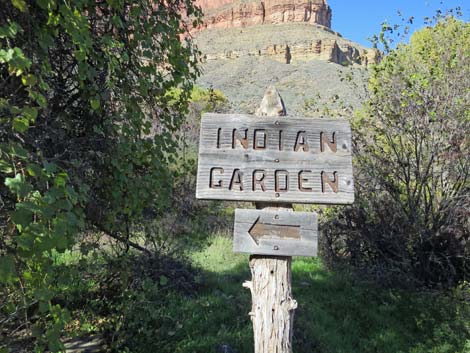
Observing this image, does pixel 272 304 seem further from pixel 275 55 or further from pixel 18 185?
pixel 275 55

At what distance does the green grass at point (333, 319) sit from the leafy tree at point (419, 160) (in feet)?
1.71

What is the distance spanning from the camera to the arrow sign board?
2.21 m

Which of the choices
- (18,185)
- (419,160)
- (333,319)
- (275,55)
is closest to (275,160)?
(18,185)

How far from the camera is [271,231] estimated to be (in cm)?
223

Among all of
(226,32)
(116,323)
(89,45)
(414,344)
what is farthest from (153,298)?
(226,32)

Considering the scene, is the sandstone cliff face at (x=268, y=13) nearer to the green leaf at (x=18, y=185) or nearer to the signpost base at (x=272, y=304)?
the signpost base at (x=272, y=304)

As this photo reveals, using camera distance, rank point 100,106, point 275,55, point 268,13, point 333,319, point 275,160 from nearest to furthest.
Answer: point 275,160, point 100,106, point 333,319, point 275,55, point 268,13

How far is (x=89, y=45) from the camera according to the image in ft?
6.34

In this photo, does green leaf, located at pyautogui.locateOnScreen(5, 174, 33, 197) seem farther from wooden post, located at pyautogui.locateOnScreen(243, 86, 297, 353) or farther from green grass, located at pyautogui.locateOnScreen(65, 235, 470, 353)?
green grass, located at pyautogui.locateOnScreen(65, 235, 470, 353)

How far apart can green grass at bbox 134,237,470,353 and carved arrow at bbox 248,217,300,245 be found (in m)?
1.95

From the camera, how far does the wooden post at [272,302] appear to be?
7.22 ft

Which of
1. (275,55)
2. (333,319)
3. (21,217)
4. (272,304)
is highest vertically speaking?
(275,55)

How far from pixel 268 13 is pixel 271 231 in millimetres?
104701

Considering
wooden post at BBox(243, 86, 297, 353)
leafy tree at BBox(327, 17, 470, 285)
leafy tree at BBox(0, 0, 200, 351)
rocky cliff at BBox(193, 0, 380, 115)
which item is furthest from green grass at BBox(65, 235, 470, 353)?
rocky cliff at BBox(193, 0, 380, 115)
